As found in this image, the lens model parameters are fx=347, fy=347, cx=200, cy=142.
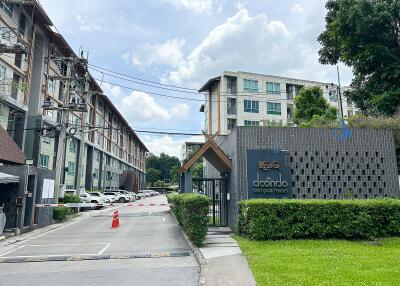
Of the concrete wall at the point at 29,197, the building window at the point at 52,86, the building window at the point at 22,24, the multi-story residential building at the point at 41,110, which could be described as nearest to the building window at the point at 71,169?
the multi-story residential building at the point at 41,110

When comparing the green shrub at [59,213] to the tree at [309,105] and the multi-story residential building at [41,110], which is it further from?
the tree at [309,105]

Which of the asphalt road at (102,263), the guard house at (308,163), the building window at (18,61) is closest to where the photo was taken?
the asphalt road at (102,263)

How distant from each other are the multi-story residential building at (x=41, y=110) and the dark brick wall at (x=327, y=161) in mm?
8322

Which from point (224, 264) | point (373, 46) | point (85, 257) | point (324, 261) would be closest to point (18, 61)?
point (85, 257)

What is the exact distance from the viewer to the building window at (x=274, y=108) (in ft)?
171

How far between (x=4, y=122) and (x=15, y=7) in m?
9.74

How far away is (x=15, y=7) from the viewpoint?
96.0 feet

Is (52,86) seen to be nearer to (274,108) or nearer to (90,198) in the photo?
(90,198)

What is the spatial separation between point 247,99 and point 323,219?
39743 millimetres

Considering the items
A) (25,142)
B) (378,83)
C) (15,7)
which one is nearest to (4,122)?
(25,142)

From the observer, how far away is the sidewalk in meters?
7.61

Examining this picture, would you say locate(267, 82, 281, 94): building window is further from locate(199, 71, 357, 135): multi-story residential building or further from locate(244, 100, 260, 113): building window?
locate(244, 100, 260, 113): building window

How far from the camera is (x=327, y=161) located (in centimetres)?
1573

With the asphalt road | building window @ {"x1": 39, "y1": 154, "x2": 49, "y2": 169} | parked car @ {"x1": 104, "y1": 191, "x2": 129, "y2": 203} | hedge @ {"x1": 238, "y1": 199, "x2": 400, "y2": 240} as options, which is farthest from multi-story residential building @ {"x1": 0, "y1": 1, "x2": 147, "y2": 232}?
hedge @ {"x1": 238, "y1": 199, "x2": 400, "y2": 240}
